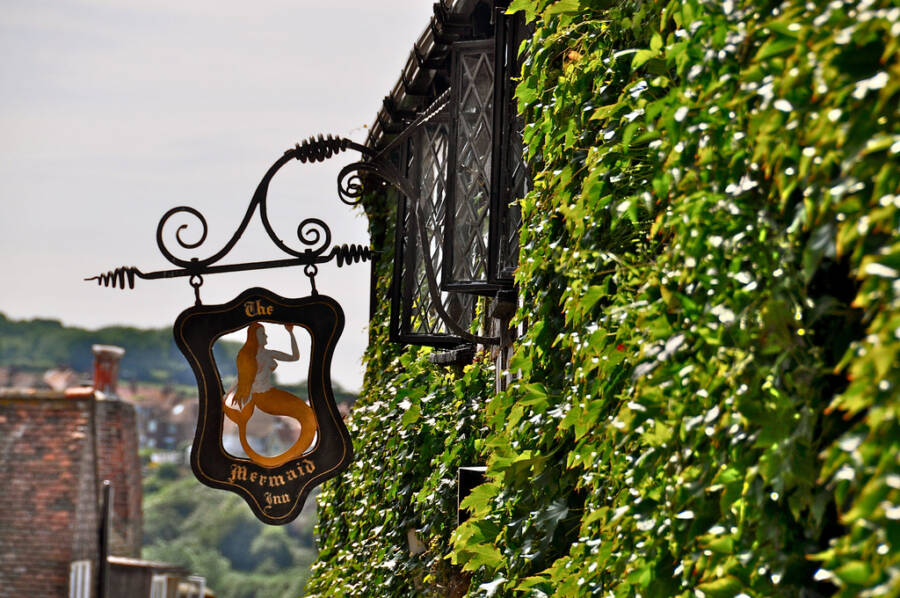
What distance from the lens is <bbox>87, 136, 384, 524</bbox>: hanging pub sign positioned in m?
4.95

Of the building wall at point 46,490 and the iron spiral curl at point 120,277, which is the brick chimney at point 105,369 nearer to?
the building wall at point 46,490

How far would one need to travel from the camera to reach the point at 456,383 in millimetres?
4887

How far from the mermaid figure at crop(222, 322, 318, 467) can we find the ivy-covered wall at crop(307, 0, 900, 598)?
186 cm

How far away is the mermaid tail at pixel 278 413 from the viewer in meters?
5.07

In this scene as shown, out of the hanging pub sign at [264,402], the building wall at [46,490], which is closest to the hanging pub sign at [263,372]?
the hanging pub sign at [264,402]

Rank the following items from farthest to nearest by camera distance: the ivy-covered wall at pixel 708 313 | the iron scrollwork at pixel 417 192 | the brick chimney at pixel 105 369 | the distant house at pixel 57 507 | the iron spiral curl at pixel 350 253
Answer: the brick chimney at pixel 105 369
the distant house at pixel 57 507
the iron spiral curl at pixel 350 253
the iron scrollwork at pixel 417 192
the ivy-covered wall at pixel 708 313

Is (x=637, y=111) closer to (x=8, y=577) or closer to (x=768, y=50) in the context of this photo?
(x=768, y=50)

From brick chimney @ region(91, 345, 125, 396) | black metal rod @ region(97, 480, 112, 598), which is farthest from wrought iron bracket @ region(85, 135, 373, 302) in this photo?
brick chimney @ region(91, 345, 125, 396)

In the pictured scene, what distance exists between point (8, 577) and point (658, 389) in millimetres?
18063

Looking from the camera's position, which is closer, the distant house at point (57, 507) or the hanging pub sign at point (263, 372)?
the hanging pub sign at point (263, 372)

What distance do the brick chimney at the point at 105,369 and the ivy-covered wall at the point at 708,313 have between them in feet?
63.9

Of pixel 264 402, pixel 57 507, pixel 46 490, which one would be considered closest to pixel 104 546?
A: pixel 57 507

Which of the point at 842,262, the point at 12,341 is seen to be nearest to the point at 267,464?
the point at 842,262

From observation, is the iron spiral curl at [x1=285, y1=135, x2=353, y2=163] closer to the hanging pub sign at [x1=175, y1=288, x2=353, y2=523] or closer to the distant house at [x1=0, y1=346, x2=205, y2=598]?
the hanging pub sign at [x1=175, y1=288, x2=353, y2=523]
